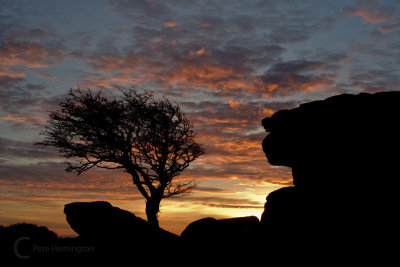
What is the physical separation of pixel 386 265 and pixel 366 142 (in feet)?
17.7

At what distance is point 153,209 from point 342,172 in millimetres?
19722

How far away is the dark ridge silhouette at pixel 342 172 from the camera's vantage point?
53.3 feet

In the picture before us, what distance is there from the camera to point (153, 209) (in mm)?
33031

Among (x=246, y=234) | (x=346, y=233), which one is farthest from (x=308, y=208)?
(x=246, y=234)

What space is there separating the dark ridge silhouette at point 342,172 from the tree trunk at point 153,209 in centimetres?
1524

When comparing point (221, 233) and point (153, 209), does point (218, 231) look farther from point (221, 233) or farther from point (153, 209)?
point (153, 209)

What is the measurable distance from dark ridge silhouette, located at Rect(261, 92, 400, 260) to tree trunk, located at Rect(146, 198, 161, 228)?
15242 millimetres

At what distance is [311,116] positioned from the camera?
18.5m

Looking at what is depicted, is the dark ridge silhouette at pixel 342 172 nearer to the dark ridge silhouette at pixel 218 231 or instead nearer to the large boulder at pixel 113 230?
the dark ridge silhouette at pixel 218 231

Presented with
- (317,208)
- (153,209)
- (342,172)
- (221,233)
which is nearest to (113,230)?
(221,233)

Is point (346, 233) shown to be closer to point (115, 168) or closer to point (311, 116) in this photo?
point (311, 116)

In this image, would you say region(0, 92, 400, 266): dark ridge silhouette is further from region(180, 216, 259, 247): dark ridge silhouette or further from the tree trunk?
the tree trunk

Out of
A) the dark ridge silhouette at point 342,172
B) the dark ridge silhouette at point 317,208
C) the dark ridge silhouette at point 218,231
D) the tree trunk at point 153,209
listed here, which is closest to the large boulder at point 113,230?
the dark ridge silhouette at point 317,208

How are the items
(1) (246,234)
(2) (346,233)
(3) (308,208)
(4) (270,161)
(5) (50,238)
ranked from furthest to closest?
(5) (50,238)
(4) (270,161)
(1) (246,234)
(3) (308,208)
(2) (346,233)
